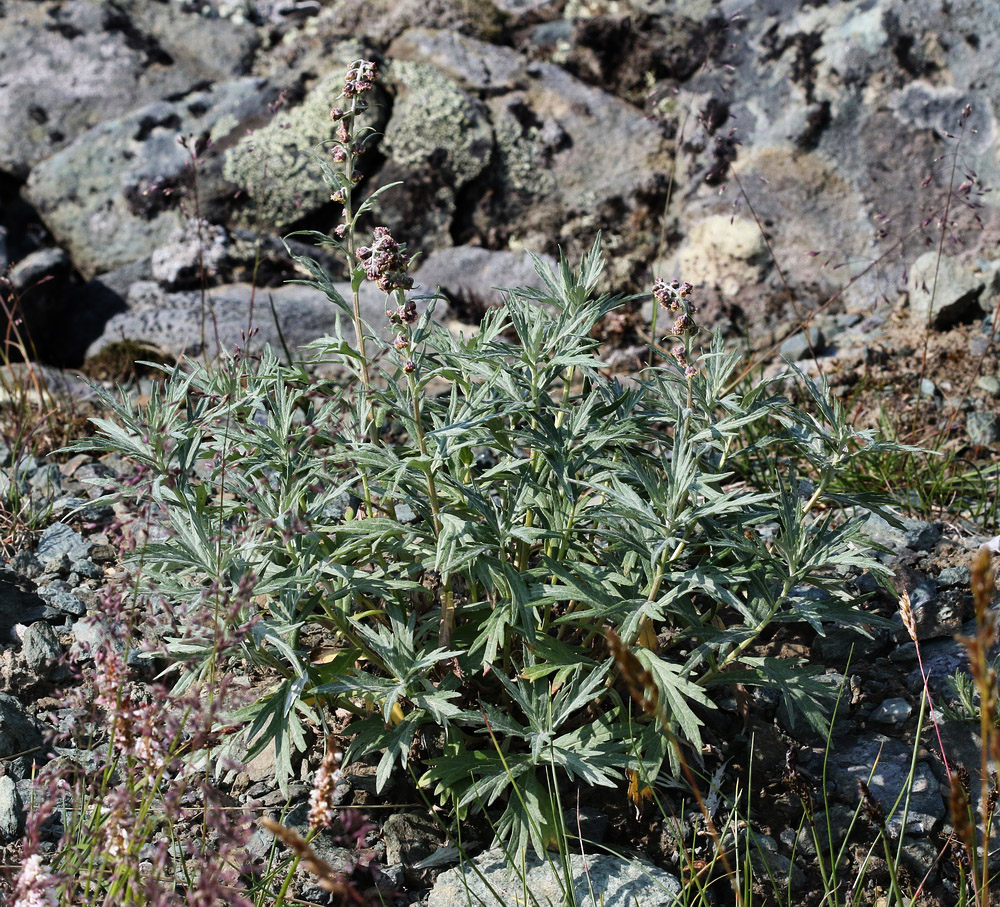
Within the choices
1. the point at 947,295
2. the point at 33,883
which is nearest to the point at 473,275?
the point at 947,295

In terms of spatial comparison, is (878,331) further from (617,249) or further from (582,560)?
(582,560)

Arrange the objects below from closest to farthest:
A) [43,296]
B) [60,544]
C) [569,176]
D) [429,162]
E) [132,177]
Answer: [60,544]
[43,296]
[429,162]
[569,176]
[132,177]

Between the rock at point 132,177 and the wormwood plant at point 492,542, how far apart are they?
177 inches

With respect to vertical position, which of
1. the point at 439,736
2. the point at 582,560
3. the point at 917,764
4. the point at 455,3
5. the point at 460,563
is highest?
the point at 455,3

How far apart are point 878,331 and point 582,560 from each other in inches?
146

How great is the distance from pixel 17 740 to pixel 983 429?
472 cm

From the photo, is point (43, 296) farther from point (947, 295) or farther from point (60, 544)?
point (947, 295)

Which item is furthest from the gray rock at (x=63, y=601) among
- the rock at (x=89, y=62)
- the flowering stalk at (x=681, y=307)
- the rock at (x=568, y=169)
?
the rock at (x=89, y=62)

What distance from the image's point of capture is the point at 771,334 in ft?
20.3

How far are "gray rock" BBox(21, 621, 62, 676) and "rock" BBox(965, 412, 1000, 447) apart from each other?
4.49m

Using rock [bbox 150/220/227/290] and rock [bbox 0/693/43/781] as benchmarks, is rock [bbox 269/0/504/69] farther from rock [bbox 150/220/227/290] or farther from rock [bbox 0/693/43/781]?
rock [bbox 0/693/43/781]

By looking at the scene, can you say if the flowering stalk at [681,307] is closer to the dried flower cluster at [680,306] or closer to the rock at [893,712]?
the dried flower cluster at [680,306]

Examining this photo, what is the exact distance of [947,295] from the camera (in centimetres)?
583

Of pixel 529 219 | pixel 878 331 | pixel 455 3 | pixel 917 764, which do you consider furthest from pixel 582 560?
pixel 455 3
